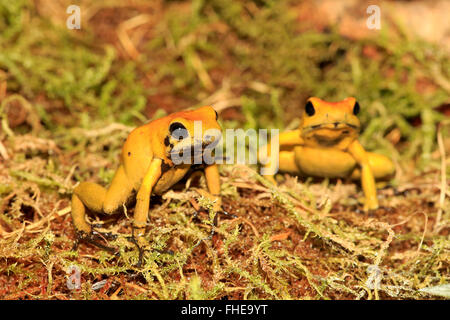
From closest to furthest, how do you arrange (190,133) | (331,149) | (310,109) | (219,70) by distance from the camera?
(190,133), (310,109), (331,149), (219,70)

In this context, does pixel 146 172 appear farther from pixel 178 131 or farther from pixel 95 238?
pixel 95 238

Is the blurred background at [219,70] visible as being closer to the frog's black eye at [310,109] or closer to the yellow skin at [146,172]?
the yellow skin at [146,172]

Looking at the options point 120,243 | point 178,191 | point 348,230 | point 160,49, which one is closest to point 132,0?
point 160,49

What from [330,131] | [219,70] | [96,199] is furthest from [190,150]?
[219,70]

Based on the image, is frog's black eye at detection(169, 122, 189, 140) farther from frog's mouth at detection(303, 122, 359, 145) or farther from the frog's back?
frog's mouth at detection(303, 122, 359, 145)

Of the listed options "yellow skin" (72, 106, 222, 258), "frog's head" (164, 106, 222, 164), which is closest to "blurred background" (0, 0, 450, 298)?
"yellow skin" (72, 106, 222, 258)

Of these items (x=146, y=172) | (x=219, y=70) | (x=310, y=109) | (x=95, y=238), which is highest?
(x=219, y=70)
